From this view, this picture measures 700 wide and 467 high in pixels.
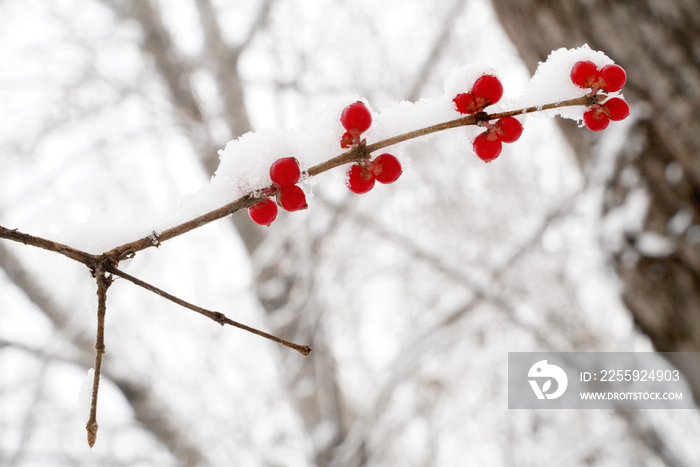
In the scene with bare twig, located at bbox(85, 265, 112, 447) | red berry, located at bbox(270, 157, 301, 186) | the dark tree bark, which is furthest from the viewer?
the dark tree bark

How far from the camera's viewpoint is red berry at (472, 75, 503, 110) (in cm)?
69

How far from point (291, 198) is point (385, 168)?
0.17 meters

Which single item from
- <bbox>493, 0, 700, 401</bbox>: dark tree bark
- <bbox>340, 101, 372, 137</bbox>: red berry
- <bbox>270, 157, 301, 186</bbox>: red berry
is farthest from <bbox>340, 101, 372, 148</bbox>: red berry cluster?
<bbox>493, 0, 700, 401</bbox>: dark tree bark

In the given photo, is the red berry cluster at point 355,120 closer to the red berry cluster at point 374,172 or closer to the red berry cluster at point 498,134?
the red berry cluster at point 374,172

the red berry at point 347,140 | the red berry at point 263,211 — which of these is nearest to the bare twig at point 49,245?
the red berry at point 263,211

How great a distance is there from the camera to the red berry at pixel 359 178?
729mm

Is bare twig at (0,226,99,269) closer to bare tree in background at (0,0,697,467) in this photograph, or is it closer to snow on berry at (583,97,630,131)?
snow on berry at (583,97,630,131)

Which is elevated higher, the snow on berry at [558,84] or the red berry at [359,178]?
the snow on berry at [558,84]

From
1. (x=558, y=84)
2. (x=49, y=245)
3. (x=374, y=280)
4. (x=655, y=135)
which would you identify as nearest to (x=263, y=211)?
(x=49, y=245)

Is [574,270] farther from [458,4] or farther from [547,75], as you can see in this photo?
[547,75]

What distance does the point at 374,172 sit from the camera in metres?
0.74

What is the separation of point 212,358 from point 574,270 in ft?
10.3

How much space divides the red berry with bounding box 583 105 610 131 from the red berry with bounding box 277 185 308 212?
19.7 inches

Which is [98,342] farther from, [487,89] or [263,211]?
[487,89]
